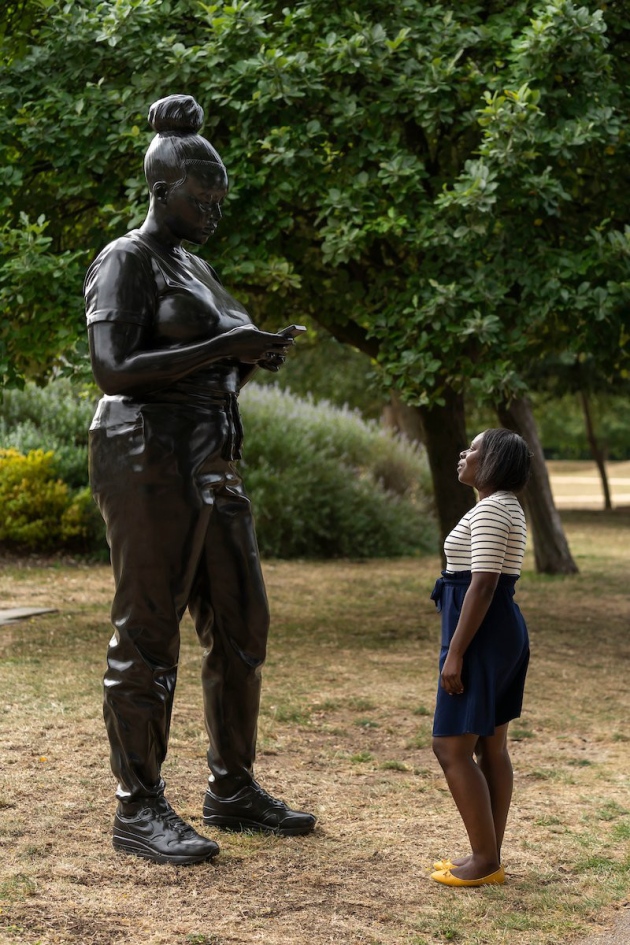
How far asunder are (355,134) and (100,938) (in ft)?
21.4

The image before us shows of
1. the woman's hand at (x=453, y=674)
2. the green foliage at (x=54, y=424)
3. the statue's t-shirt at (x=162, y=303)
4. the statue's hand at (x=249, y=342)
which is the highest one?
the statue's t-shirt at (x=162, y=303)

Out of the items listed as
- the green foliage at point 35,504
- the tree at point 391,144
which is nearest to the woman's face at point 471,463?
the tree at point 391,144

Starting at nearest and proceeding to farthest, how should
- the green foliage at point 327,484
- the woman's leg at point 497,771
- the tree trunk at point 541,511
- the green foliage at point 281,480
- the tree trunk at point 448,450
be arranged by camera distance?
the woman's leg at point 497,771 → the tree trunk at point 448,450 → the tree trunk at point 541,511 → the green foliage at point 281,480 → the green foliage at point 327,484

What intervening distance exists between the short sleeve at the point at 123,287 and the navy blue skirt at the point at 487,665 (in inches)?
57.3

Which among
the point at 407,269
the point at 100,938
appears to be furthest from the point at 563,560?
the point at 100,938

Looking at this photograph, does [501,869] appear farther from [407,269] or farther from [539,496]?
[539,496]

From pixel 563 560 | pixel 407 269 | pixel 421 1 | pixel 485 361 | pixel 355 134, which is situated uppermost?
pixel 421 1

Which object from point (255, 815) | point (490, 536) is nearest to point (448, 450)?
point (255, 815)

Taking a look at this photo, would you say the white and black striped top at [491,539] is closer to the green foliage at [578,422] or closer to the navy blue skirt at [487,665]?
the navy blue skirt at [487,665]

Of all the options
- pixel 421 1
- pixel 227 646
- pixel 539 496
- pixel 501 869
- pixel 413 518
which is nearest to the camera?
pixel 501 869

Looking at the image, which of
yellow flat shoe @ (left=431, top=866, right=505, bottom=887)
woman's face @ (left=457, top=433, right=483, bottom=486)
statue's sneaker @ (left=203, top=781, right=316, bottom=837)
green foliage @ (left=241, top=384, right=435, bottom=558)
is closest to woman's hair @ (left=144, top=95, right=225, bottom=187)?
woman's face @ (left=457, top=433, right=483, bottom=486)

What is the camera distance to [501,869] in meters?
4.20

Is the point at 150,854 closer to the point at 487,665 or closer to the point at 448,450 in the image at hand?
the point at 487,665

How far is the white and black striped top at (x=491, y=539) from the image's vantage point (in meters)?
3.96
